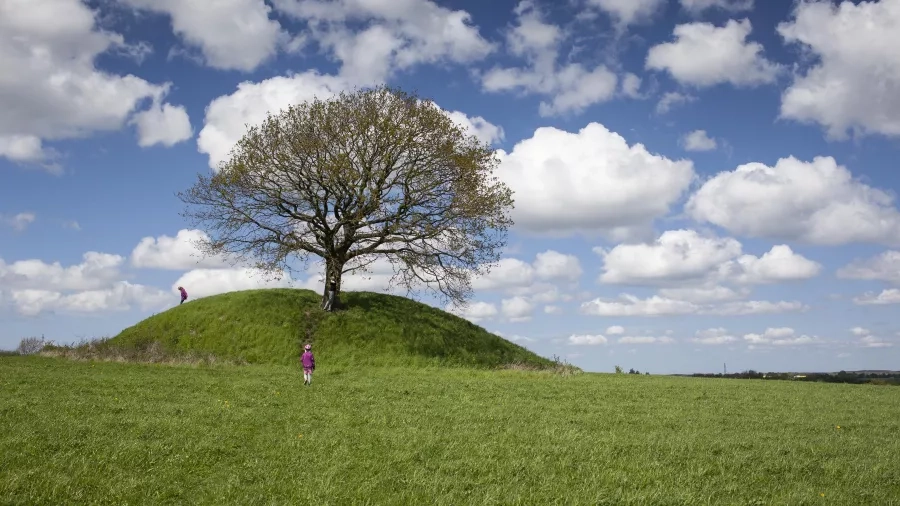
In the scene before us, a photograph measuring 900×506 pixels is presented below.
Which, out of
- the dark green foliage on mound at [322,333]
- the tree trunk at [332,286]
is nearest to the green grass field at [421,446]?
the dark green foliage on mound at [322,333]

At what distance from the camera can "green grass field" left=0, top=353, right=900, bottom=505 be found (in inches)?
512

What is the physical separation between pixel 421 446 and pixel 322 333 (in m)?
32.2

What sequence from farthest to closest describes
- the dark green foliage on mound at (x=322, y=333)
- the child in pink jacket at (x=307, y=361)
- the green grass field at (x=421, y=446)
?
the dark green foliage on mound at (x=322, y=333), the child in pink jacket at (x=307, y=361), the green grass field at (x=421, y=446)

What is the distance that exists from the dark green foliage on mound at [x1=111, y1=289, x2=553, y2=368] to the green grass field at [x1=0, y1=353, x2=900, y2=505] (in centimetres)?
1591

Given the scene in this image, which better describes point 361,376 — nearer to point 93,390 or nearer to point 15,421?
point 93,390

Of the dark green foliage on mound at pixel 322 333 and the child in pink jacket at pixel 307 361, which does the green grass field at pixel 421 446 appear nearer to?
the child in pink jacket at pixel 307 361

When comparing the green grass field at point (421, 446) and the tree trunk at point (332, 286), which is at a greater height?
Result: the tree trunk at point (332, 286)

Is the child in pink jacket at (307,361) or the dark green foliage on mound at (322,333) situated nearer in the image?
the child in pink jacket at (307,361)

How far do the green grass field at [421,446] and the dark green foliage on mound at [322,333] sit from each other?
1591 cm

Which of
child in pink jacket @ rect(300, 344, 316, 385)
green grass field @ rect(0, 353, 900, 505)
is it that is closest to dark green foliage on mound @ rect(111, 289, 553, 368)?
child in pink jacket @ rect(300, 344, 316, 385)

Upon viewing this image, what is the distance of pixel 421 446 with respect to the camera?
16328 millimetres

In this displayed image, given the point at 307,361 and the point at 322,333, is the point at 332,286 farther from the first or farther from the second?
the point at 307,361

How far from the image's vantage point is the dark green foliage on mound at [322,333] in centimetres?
4512

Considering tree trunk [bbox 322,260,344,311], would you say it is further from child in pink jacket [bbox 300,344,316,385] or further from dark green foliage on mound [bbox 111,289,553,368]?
child in pink jacket [bbox 300,344,316,385]
